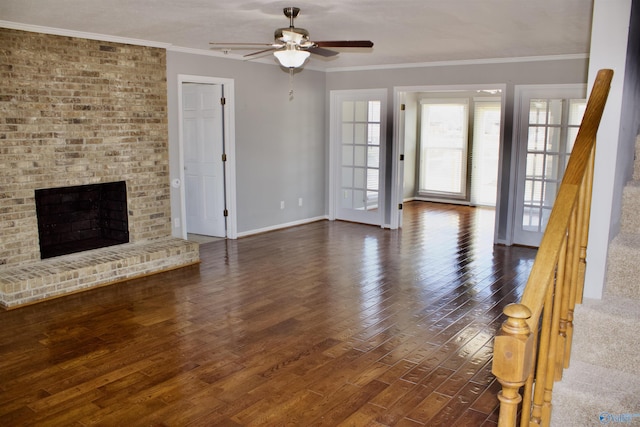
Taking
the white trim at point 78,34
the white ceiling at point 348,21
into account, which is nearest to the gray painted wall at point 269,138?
the white trim at point 78,34

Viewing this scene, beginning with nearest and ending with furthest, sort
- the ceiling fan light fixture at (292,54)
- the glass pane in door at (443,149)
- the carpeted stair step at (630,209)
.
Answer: the carpeted stair step at (630,209)
the ceiling fan light fixture at (292,54)
the glass pane in door at (443,149)

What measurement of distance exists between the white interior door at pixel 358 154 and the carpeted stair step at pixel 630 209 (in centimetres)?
572

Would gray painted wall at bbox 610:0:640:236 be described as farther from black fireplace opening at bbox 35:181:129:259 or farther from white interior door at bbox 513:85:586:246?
black fireplace opening at bbox 35:181:129:259

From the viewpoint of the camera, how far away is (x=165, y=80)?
6203 mm

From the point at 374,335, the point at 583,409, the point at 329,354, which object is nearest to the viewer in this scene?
the point at 583,409

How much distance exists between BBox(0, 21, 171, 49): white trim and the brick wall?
0.05 meters

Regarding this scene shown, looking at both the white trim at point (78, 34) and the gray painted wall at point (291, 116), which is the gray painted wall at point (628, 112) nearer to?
the gray painted wall at point (291, 116)

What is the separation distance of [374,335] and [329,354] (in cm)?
48

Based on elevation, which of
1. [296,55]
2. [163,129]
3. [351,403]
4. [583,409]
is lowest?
[351,403]

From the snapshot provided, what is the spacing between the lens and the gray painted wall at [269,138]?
21.5ft

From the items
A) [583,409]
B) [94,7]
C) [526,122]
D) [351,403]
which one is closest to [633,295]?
[583,409]

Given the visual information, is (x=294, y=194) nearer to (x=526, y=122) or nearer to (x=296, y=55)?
(x=526, y=122)

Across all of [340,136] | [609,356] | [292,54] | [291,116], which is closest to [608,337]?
[609,356]

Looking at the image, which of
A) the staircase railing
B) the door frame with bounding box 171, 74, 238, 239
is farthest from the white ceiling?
the staircase railing
